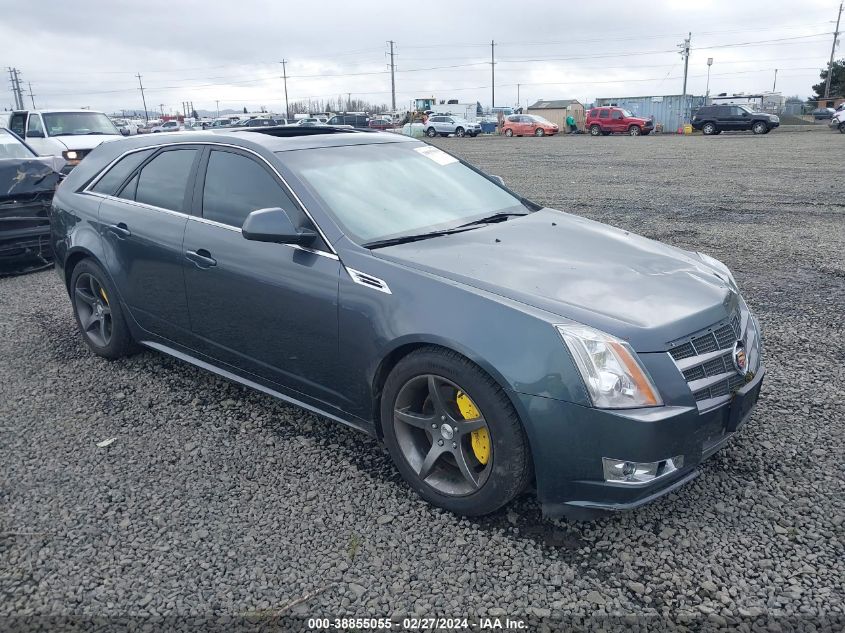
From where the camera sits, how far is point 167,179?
167 inches

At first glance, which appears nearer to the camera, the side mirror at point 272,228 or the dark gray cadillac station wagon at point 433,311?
the dark gray cadillac station wagon at point 433,311

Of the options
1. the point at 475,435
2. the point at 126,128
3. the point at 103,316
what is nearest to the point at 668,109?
the point at 126,128

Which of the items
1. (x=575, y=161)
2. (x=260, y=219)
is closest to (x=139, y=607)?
(x=260, y=219)

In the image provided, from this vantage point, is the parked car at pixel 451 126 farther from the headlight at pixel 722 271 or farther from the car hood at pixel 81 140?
the headlight at pixel 722 271

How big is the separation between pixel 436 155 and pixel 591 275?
1.73 meters

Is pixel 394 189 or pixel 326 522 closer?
pixel 326 522

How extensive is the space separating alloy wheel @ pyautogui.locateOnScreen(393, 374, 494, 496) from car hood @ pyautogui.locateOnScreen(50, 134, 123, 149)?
14.2m

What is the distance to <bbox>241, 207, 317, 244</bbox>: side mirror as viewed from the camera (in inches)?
125

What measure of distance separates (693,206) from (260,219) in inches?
378

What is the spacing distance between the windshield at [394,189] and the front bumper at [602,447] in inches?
51.3

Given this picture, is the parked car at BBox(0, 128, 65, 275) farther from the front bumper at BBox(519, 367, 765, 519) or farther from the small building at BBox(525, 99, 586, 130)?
the small building at BBox(525, 99, 586, 130)

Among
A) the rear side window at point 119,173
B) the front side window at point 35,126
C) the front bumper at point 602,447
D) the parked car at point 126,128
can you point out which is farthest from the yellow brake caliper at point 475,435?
the parked car at point 126,128

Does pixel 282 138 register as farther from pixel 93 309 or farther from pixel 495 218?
pixel 93 309

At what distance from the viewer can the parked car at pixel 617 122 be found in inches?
1580
